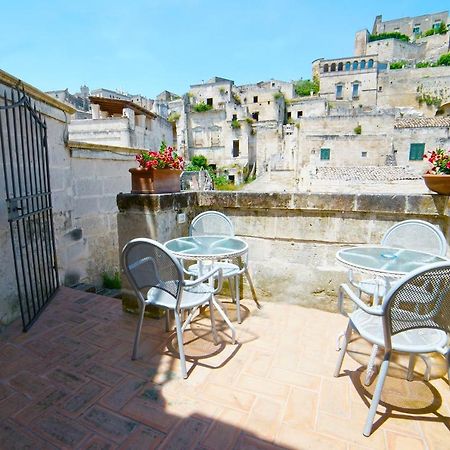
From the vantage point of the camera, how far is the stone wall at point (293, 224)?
8.87 feet

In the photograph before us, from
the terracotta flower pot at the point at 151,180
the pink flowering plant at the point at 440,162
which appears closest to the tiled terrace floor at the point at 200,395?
the terracotta flower pot at the point at 151,180

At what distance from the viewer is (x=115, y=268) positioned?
15.7ft

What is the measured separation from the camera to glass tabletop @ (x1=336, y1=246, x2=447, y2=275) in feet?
6.37

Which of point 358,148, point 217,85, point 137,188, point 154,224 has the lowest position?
point 154,224

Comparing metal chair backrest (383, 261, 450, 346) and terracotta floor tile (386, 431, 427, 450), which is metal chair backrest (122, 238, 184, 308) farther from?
terracotta floor tile (386, 431, 427, 450)

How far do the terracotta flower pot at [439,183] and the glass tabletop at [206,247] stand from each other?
1811 mm

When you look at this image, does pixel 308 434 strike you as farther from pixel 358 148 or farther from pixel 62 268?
pixel 358 148

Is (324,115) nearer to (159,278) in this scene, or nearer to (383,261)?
(383,261)

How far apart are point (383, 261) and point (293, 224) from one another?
1.05m

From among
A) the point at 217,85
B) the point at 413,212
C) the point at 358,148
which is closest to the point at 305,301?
the point at 413,212

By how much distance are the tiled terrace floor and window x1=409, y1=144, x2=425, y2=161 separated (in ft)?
76.7

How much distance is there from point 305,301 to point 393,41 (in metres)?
57.1

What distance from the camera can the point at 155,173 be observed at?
2703 millimetres

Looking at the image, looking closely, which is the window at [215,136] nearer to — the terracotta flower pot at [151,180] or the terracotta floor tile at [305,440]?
the terracotta flower pot at [151,180]
